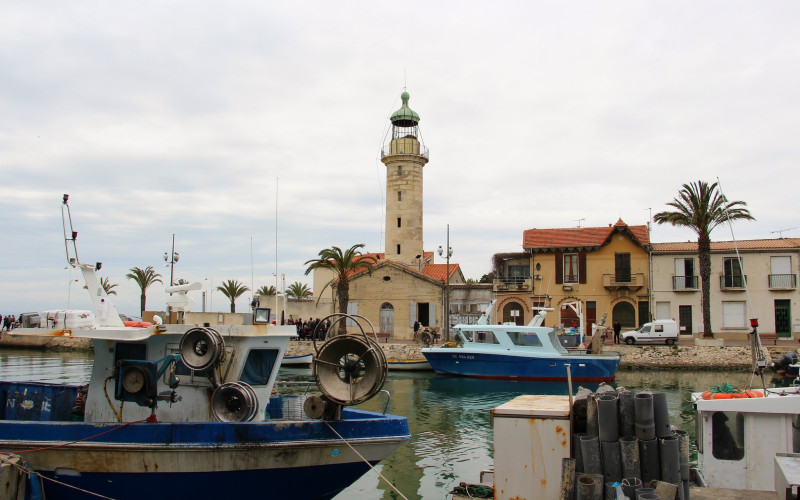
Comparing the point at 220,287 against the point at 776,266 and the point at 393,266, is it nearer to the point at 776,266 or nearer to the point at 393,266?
the point at 393,266

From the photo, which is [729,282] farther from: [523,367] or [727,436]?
[727,436]

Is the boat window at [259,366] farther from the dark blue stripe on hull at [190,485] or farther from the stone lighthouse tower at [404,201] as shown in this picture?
the stone lighthouse tower at [404,201]

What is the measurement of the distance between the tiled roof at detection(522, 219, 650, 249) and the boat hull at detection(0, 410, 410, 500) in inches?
1486

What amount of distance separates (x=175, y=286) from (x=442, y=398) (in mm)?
16237

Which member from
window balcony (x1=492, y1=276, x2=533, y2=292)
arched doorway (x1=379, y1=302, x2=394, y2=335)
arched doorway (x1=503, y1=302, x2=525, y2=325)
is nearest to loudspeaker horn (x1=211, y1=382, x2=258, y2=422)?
arched doorway (x1=379, y1=302, x2=394, y2=335)

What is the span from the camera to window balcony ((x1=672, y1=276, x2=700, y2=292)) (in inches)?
1694

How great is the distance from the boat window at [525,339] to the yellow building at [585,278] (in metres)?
13.3

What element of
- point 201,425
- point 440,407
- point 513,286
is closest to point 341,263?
point 513,286

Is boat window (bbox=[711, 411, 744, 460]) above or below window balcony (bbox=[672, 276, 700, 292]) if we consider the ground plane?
below

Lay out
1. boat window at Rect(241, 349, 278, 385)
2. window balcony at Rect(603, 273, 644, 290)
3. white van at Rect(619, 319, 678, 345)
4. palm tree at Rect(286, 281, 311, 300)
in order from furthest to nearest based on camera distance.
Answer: palm tree at Rect(286, 281, 311, 300) < window balcony at Rect(603, 273, 644, 290) < white van at Rect(619, 319, 678, 345) < boat window at Rect(241, 349, 278, 385)

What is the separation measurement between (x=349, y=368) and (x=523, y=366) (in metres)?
21.7

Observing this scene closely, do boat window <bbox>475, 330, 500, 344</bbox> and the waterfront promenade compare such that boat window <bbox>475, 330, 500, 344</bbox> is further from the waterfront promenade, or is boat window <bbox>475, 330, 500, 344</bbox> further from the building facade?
the building facade

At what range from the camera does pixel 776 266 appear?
41781 millimetres

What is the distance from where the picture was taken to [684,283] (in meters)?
43.4
